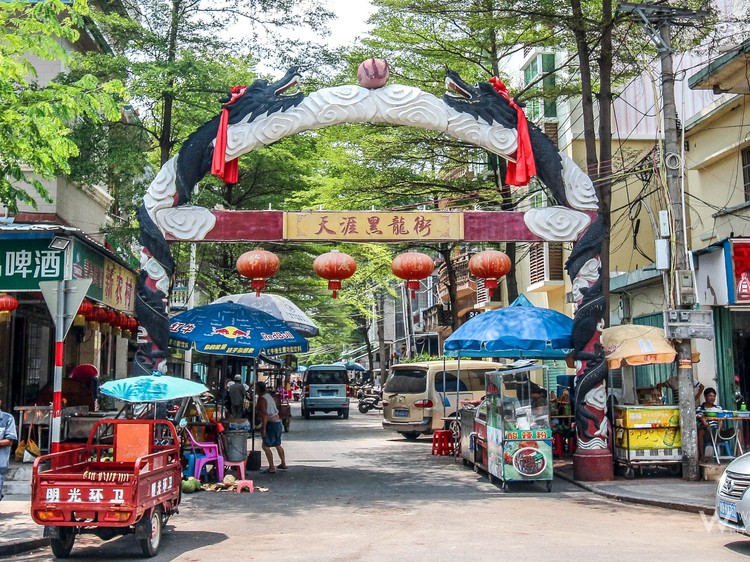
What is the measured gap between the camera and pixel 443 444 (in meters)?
19.6

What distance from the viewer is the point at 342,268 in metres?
14.1

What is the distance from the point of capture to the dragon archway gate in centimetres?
1428

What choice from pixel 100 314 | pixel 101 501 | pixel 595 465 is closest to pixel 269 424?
pixel 100 314

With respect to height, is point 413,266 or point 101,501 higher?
point 413,266

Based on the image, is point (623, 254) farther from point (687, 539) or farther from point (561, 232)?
point (687, 539)

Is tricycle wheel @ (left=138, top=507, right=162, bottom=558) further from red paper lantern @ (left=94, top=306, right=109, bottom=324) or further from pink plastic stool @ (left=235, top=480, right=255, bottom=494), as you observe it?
red paper lantern @ (left=94, top=306, right=109, bottom=324)

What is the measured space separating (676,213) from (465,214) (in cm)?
376

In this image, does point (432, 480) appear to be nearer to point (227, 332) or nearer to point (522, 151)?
point (227, 332)

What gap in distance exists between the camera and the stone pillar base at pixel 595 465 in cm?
1434

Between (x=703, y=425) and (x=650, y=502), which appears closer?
(x=650, y=502)

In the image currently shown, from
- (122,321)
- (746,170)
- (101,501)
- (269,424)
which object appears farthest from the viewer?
(122,321)

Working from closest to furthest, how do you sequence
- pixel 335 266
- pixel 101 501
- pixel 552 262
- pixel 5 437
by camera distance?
pixel 101 501 → pixel 5 437 → pixel 335 266 → pixel 552 262

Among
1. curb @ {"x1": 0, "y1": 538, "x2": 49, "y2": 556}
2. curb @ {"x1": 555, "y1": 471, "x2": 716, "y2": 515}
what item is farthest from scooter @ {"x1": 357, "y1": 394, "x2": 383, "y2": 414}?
curb @ {"x1": 0, "y1": 538, "x2": 49, "y2": 556}

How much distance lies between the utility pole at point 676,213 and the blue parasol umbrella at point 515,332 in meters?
2.04
